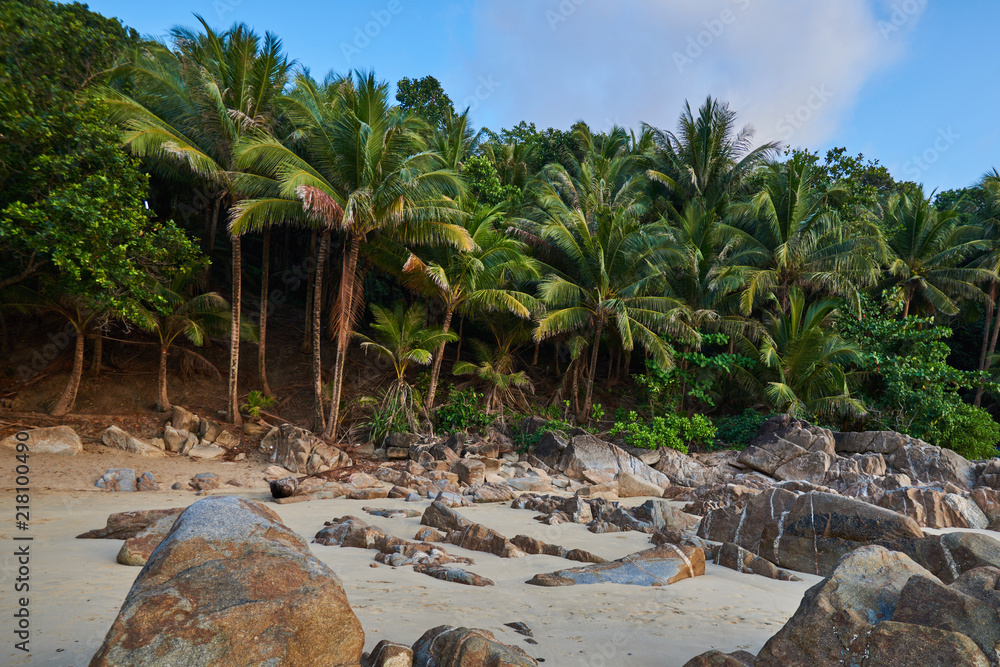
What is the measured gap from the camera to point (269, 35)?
14.8 meters

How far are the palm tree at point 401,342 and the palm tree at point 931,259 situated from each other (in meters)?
17.3

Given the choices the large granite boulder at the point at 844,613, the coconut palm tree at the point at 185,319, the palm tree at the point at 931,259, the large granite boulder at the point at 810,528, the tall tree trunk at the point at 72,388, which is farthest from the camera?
the palm tree at the point at 931,259

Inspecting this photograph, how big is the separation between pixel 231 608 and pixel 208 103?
540 inches

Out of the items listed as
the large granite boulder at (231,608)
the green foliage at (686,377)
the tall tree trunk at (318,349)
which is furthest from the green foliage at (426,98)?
the large granite boulder at (231,608)

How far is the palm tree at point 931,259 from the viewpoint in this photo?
73.2 feet

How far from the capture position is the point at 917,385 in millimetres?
18406

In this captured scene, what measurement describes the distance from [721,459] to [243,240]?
18135 millimetres

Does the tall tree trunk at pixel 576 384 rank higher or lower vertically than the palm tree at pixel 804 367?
lower

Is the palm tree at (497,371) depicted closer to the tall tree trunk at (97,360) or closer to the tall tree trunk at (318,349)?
the tall tree trunk at (318,349)

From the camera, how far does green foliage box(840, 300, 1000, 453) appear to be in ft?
56.2

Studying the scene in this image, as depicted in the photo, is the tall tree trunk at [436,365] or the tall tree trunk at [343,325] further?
the tall tree trunk at [436,365]

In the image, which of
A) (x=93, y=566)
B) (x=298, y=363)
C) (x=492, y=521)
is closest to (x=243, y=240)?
Result: (x=298, y=363)

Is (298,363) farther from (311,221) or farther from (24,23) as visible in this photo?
(24,23)

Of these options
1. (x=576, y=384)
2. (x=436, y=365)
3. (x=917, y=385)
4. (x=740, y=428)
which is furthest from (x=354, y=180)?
(x=917, y=385)
